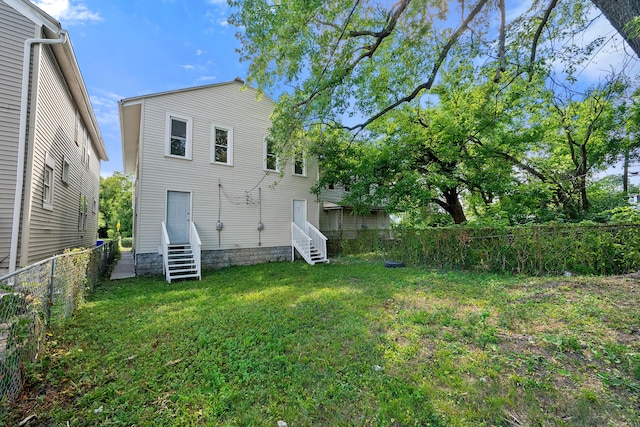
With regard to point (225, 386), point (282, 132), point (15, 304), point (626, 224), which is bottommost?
point (225, 386)

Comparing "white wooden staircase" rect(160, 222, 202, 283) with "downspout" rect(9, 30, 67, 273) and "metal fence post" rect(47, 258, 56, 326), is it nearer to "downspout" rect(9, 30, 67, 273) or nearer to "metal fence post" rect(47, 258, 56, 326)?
"downspout" rect(9, 30, 67, 273)

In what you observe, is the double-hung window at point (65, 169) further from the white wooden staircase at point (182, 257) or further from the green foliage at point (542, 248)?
the green foliage at point (542, 248)

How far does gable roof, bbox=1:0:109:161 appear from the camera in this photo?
516cm

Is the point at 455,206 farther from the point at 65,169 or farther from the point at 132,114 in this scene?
the point at 65,169

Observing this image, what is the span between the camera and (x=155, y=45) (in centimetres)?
978

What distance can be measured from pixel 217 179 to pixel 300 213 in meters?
4.05

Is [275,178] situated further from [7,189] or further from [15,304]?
[15,304]

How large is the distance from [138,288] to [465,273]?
8.88 metres

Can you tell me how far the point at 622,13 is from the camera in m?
2.98

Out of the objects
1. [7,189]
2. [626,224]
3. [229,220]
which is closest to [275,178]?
[229,220]

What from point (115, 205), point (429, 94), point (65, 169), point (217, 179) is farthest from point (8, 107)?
point (115, 205)

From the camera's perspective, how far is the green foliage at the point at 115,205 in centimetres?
2915

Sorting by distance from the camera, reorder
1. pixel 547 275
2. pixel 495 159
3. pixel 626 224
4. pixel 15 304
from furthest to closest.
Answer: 1. pixel 495 159
2. pixel 547 275
3. pixel 626 224
4. pixel 15 304

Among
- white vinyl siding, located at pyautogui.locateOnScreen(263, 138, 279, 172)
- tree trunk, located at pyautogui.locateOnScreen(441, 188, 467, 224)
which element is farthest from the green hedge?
white vinyl siding, located at pyautogui.locateOnScreen(263, 138, 279, 172)
